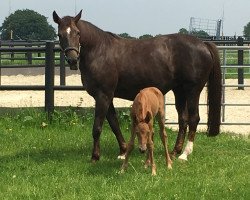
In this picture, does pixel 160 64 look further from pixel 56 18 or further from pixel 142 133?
pixel 142 133

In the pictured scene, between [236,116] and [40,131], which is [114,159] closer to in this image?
[40,131]

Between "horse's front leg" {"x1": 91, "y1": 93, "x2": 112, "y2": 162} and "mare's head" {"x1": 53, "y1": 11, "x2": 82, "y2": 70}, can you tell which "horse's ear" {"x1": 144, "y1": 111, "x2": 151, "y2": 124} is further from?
"mare's head" {"x1": 53, "y1": 11, "x2": 82, "y2": 70}

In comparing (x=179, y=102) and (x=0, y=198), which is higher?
(x=179, y=102)

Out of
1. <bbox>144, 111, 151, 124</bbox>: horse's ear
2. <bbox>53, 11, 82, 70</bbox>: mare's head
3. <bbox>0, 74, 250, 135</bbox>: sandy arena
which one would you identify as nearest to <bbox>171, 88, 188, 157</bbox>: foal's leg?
<bbox>144, 111, 151, 124</bbox>: horse's ear

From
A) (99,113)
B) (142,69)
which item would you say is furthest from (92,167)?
→ (142,69)

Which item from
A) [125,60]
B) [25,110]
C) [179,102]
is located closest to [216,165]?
[179,102]

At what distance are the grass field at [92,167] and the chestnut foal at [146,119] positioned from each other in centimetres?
22

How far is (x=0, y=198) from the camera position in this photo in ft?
15.2

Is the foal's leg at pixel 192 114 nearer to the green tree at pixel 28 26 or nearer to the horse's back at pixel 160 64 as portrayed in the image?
the horse's back at pixel 160 64

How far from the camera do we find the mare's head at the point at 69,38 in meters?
5.83

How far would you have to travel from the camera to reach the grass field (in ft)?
15.6

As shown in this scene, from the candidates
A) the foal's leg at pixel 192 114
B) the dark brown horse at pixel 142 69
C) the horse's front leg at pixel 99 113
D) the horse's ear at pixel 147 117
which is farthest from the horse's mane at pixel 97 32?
the horse's ear at pixel 147 117

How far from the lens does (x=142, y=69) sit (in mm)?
6531

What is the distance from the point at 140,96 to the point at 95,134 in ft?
3.29
